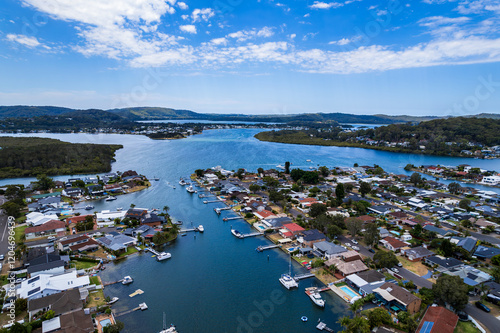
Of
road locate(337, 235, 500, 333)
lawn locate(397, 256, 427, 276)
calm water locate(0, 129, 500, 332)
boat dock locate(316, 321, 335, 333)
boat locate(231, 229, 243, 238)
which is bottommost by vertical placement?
calm water locate(0, 129, 500, 332)

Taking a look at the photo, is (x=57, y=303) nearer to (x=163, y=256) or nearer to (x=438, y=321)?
(x=163, y=256)

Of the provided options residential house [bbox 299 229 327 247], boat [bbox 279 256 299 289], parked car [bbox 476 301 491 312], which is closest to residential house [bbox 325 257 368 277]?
boat [bbox 279 256 299 289]

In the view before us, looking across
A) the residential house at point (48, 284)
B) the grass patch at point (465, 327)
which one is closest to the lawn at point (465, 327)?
the grass patch at point (465, 327)

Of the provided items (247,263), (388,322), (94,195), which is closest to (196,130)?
(94,195)

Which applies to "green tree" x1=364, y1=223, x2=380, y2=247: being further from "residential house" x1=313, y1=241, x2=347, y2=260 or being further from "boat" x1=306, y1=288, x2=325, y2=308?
"boat" x1=306, y1=288, x2=325, y2=308

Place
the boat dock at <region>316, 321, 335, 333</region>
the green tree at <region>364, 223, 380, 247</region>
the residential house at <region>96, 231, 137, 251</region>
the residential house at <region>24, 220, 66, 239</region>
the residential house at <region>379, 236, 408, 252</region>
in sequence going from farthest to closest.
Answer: the residential house at <region>24, 220, 66, 239</region> < the residential house at <region>96, 231, 137, 251</region> < the residential house at <region>379, 236, 408, 252</region> < the green tree at <region>364, 223, 380, 247</region> < the boat dock at <region>316, 321, 335, 333</region>

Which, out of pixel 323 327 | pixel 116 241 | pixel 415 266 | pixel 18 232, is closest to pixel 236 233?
pixel 116 241

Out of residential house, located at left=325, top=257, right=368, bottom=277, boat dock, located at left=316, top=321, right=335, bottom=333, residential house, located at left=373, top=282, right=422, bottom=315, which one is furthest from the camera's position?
residential house, located at left=325, top=257, right=368, bottom=277

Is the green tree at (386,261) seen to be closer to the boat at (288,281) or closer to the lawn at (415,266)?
the lawn at (415,266)
